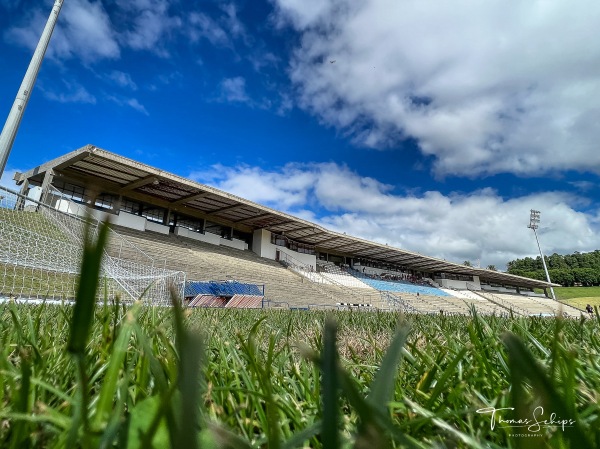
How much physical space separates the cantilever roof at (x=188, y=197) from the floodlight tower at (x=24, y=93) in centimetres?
398

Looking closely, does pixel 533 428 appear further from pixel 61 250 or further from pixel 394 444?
pixel 61 250

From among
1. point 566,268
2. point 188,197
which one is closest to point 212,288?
point 188,197

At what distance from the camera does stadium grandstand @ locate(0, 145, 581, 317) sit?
7.70 m

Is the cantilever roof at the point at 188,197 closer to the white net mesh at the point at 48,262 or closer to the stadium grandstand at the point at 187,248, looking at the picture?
the stadium grandstand at the point at 187,248

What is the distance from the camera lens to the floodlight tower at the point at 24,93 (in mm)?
8977

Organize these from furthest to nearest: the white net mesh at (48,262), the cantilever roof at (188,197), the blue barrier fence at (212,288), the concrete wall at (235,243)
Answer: the concrete wall at (235,243) → the cantilever roof at (188,197) → the blue barrier fence at (212,288) → the white net mesh at (48,262)

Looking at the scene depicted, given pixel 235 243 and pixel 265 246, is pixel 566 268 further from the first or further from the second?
pixel 235 243

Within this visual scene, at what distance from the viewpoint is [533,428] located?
16.4 inches

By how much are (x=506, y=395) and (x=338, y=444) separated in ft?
1.50

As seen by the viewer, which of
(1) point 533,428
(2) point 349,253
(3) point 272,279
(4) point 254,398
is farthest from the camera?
(2) point 349,253

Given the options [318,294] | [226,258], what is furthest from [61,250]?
[318,294]

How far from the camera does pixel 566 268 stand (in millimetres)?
74688

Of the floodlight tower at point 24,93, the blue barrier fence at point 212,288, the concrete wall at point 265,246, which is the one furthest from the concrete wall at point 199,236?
the floodlight tower at point 24,93
